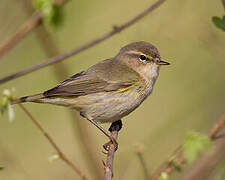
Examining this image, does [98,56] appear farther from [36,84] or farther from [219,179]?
[219,179]

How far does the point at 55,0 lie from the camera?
15.4ft

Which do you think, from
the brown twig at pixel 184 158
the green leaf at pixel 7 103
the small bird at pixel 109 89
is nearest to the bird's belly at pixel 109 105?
the small bird at pixel 109 89

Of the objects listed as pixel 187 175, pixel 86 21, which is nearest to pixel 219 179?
pixel 187 175

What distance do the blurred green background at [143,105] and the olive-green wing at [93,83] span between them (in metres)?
0.64

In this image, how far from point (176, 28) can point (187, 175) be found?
3386 millimetres

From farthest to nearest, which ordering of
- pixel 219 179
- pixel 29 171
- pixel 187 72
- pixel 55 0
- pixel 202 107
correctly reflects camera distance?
pixel 187 72 < pixel 29 171 < pixel 202 107 < pixel 55 0 < pixel 219 179

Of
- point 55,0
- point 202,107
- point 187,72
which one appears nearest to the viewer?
point 55,0

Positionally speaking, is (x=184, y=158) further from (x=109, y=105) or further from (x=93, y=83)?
(x=93, y=83)

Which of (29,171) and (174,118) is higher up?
(29,171)

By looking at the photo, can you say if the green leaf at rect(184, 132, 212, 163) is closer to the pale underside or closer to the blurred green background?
the pale underside

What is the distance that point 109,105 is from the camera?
4844 mm

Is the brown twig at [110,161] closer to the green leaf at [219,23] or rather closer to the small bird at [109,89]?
the small bird at [109,89]

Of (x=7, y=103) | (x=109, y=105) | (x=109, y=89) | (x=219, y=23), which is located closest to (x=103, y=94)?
(x=109, y=89)

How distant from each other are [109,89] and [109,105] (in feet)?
0.85
